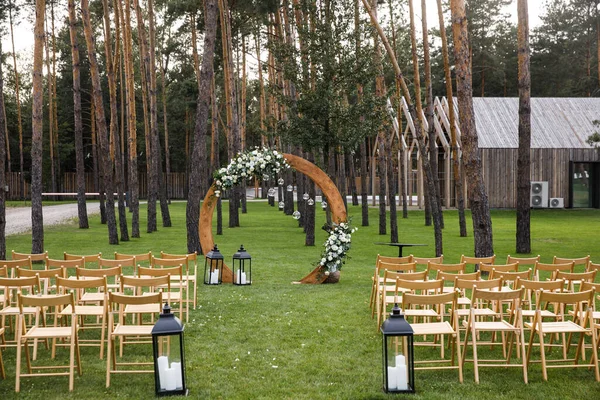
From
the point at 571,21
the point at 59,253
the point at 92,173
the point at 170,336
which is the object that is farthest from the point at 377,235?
the point at 92,173

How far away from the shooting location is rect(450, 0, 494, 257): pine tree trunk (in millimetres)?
13664

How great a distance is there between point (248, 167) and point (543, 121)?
2912 cm

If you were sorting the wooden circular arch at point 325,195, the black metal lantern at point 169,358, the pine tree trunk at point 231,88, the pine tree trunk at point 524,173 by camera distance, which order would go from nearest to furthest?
1. the black metal lantern at point 169,358
2. the wooden circular arch at point 325,195
3. the pine tree trunk at point 524,173
4. the pine tree trunk at point 231,88

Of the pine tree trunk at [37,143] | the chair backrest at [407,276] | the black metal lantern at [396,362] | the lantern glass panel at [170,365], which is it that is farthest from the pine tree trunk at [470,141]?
the pine tree trunk at [37,143]

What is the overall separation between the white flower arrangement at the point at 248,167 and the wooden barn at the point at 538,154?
2300cm

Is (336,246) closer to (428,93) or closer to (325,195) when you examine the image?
(325,195)

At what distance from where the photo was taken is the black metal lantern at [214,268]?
40.8 ft

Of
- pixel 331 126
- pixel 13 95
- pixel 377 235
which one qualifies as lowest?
pixel 377 235

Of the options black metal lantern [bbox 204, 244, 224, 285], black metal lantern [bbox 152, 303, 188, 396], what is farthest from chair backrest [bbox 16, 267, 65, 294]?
black metal lantern [bbox 204, 244, 224, 285]

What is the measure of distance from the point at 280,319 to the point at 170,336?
329 centimetres

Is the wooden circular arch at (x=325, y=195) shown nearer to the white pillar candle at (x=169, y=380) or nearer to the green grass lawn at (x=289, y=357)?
the green grass lawn at (x=289, y=357)

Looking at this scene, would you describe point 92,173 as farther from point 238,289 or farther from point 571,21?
point 238,289

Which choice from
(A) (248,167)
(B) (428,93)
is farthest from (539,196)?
(A) (248,167)

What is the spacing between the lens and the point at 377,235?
23.9m
